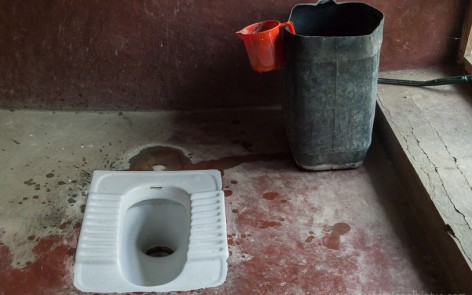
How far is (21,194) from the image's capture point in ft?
6.50

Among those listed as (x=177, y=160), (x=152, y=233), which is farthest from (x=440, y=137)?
(x=152, y=233)

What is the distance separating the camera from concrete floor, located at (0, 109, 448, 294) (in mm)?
1659

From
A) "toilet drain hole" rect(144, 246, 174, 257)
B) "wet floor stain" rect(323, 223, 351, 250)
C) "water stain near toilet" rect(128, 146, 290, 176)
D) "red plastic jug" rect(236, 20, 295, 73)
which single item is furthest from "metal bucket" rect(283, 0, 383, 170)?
"toilet drain hole" rect(144, 246, 174, 257)

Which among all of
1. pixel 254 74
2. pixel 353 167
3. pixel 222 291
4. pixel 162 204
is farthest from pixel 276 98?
pixel 222 291

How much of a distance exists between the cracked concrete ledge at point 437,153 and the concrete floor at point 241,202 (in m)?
0.08

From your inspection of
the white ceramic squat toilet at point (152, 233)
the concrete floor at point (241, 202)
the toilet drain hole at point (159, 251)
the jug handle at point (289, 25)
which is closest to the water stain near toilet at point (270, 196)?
the concrete floor at point (241, 202)

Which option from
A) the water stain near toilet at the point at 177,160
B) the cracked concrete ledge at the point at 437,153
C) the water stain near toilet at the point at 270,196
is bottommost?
the water stain near toilet at the point at 270,196

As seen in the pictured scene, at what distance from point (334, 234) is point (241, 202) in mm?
362

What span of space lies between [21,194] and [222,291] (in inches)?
35.1

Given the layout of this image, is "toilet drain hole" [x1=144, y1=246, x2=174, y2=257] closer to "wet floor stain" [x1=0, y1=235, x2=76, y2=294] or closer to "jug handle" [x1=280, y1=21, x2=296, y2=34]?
"wet floor stain" [x1=0, y1=235, x2=76, y2=294]

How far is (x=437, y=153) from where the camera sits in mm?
1896

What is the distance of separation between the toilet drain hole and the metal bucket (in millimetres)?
627

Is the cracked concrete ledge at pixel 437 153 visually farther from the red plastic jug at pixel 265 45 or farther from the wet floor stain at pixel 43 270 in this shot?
the wet floor stain at pixel 43 270

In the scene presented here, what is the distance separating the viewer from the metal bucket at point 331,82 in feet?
5.95
